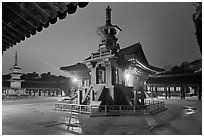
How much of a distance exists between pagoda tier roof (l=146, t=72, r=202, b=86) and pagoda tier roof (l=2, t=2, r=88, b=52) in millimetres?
30145

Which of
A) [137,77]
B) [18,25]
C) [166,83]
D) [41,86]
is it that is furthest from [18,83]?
[18,25]

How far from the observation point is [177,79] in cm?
3231

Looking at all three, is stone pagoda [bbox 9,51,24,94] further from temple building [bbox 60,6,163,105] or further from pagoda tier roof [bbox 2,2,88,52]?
pagoda tier roof [bbox 2,2,88,52]

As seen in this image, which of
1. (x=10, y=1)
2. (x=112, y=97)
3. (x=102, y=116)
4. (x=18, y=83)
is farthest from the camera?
(x=18, y=83)

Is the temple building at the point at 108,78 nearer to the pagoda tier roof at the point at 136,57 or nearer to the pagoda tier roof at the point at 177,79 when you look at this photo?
the pagoda tier roof at the point at 136,57

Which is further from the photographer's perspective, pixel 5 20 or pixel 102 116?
pixel 102 116

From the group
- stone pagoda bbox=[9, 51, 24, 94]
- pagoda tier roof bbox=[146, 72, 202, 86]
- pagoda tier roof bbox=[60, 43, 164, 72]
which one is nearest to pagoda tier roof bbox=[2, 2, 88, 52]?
pagoda tier roof bbox=[60, 43, 164, 72]

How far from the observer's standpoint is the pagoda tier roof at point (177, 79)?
2984 cm

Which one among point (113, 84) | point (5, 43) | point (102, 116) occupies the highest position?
point (5, 43)

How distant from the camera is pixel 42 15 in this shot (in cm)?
399

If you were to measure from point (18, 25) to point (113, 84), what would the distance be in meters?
10.4

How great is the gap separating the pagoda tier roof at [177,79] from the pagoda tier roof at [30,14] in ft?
98.9

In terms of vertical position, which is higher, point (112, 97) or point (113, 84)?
point (113, 84)

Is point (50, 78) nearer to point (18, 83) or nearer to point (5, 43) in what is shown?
point (18, 83)
